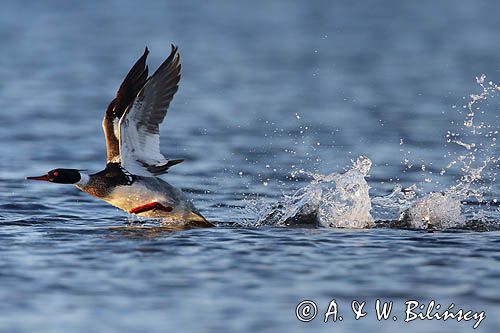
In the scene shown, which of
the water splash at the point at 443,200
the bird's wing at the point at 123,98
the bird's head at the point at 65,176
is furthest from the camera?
the bird's head at the point at 65,176

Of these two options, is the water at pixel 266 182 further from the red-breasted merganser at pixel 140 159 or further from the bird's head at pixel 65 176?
the bird's head at pixel 65 176

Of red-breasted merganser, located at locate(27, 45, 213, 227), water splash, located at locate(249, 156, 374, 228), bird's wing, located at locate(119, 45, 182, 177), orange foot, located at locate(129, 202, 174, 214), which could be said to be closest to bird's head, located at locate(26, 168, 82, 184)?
red-breasted merganser, located at locate(27, 45, 213, 227)

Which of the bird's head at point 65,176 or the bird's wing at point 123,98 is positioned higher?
the bird's wing at point 123,98

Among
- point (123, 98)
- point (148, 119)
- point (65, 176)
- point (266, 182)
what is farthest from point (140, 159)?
point (266, 182)

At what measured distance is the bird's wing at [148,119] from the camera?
1025cm

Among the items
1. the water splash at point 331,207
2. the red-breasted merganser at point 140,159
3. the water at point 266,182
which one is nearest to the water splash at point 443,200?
the water at point 266,182

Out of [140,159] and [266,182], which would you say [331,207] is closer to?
[140,159]

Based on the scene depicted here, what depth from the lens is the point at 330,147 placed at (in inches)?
611

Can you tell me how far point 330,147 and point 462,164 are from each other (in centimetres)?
204

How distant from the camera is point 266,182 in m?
13.2

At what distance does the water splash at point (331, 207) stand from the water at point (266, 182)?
20 millimetres

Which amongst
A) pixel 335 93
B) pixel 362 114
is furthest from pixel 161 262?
pixel 335 93

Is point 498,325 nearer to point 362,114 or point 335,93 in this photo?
point 362,114

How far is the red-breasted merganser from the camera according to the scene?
10312mm
